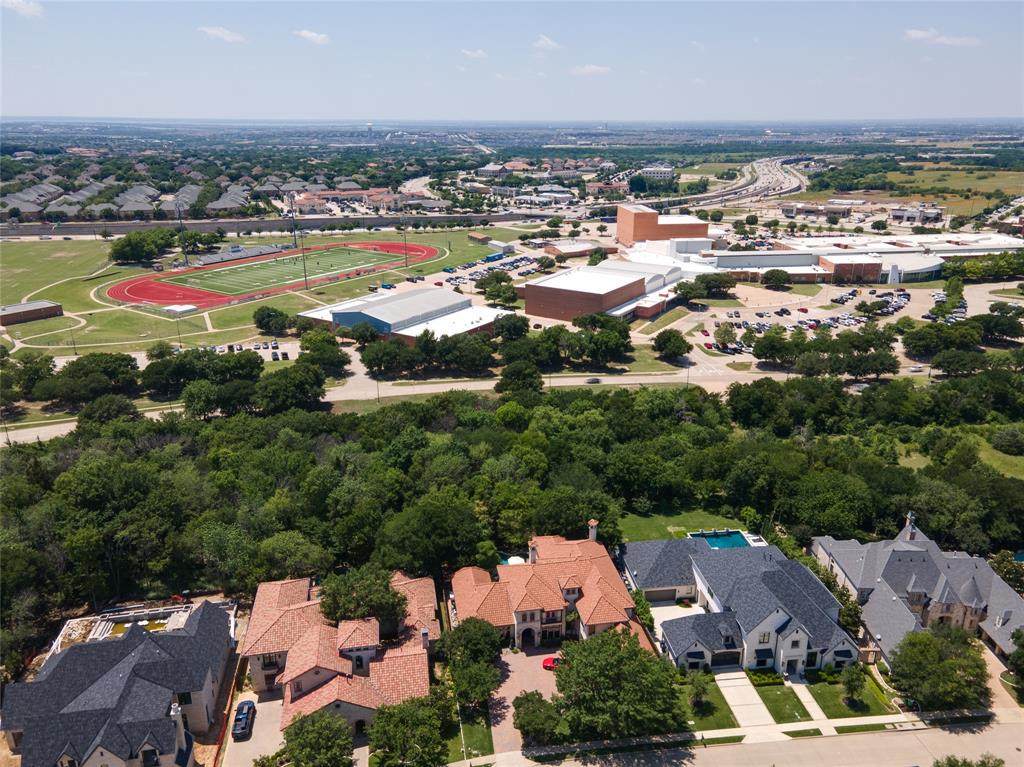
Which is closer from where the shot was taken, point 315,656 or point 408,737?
point 408,737

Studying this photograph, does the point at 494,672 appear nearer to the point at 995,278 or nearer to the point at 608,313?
the point at 608,313

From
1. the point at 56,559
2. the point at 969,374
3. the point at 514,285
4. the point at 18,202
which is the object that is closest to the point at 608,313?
the point at 514,285

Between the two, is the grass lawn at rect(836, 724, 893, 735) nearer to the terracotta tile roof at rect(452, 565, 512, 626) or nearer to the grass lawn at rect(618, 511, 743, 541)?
the terracotta tile roof at rect(452, 565, 512, 626)

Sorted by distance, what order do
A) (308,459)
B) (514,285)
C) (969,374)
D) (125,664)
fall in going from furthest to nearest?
Answer: (514,285) < (969,374) < (308,459) < (125,664)

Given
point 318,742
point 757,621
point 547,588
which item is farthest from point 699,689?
point 318,742

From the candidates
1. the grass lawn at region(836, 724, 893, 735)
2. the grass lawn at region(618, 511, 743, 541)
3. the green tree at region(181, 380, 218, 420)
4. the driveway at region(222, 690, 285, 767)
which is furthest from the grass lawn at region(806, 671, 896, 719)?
the green tree at region(181, 380, 218, 420)

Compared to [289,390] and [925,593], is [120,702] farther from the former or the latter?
[289,390]
